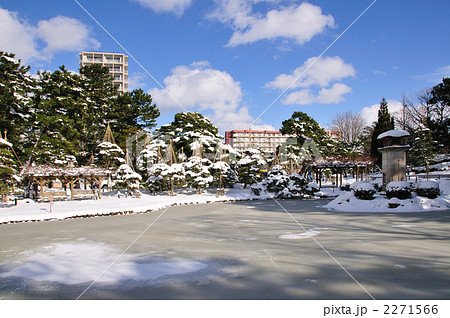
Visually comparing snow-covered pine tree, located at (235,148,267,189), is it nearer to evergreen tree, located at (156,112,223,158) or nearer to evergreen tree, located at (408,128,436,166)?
evergreen tree, located at (156,112,223,158)

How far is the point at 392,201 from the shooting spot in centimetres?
1279

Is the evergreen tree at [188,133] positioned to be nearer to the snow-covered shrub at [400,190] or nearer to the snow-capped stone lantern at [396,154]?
the snow-capped stone lantern at [396,154]

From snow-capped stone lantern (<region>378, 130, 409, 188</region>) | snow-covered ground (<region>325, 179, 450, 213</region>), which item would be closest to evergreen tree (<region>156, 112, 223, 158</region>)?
snow-capped stone lantern (<region>378, 130, 409, 188</region>)

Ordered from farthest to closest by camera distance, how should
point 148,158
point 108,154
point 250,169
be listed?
point 148,158
point 250,169
point 108,154

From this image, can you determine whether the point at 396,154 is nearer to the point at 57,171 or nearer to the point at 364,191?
the point at 364,191

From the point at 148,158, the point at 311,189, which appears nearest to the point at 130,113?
the point at 148,158

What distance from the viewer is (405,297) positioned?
3.54 m

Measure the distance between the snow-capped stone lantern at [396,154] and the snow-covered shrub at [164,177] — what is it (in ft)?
52.7

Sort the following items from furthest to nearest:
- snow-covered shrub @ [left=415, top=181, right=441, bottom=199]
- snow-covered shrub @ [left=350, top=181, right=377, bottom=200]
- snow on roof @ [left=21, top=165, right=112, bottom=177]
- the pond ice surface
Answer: snow on roof @ [left=21, top=165, right=112, bottom=177]
snow-covered shrub @ [left=350, top=181, right=377, bottom=200]
snow-covered shrub @ [left=415, top=181, right=441, bottom=199]
the pond ice surface

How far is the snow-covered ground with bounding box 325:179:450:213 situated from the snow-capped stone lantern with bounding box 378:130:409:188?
1896 mm

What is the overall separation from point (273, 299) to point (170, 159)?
25017 mm

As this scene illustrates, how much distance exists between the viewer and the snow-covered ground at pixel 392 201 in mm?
12461

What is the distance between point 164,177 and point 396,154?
17648 millimetres

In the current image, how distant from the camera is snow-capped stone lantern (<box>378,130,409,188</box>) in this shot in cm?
1552
